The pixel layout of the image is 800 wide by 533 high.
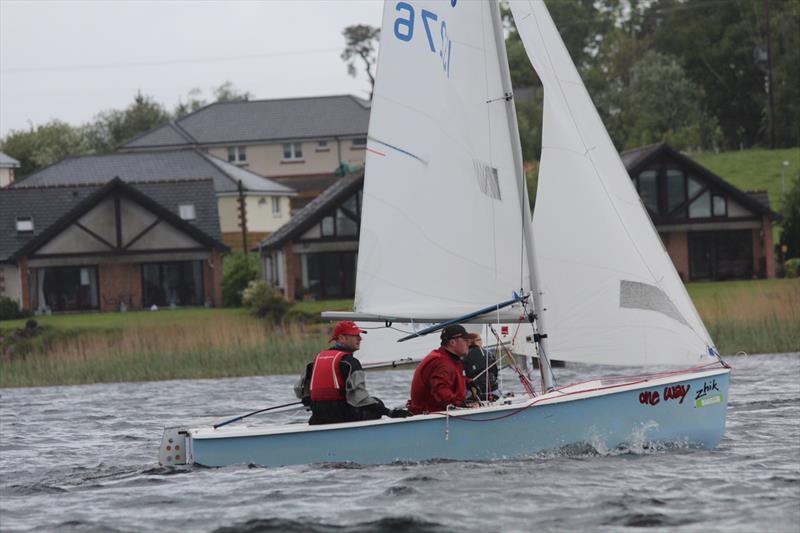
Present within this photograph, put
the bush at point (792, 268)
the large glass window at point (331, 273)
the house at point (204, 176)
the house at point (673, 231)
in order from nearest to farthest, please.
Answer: the bush at point (792, 268) < the house at point (673, 231) < the large glass window at point (331, 273) < the house at point (204, 176)

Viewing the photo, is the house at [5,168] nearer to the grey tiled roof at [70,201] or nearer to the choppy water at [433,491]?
the grey tiled roof at [70,201]

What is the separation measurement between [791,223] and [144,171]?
34.8 meters

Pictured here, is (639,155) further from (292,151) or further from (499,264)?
(499,264)

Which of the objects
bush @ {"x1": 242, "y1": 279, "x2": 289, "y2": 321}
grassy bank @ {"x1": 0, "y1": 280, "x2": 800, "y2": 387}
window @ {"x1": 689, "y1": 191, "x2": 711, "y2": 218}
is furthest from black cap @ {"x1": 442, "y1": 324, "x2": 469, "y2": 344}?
window @ {"x1": 689, "y1": 191, "x2": 711, "y2": 218}

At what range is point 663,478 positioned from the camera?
51.6ft

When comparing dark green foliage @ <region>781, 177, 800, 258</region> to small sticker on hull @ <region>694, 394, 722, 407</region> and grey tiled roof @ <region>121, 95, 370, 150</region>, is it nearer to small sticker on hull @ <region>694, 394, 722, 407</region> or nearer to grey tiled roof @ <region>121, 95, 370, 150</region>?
grey tiled roof @ <region>121, 95, 370, 150</region>

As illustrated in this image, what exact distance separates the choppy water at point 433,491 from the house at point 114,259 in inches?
1612

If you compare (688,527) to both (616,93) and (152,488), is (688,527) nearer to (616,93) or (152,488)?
(152,488)

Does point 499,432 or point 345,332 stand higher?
point 345,332

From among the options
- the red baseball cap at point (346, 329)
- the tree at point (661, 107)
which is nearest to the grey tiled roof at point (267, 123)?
the tree at point (661, 107)

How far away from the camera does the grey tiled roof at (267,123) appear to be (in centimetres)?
9681

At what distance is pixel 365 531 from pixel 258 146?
8524cm

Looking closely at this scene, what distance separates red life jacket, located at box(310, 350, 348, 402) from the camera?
1672 cm

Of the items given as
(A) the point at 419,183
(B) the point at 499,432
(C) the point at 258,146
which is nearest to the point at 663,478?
(B) the point at 499,432
